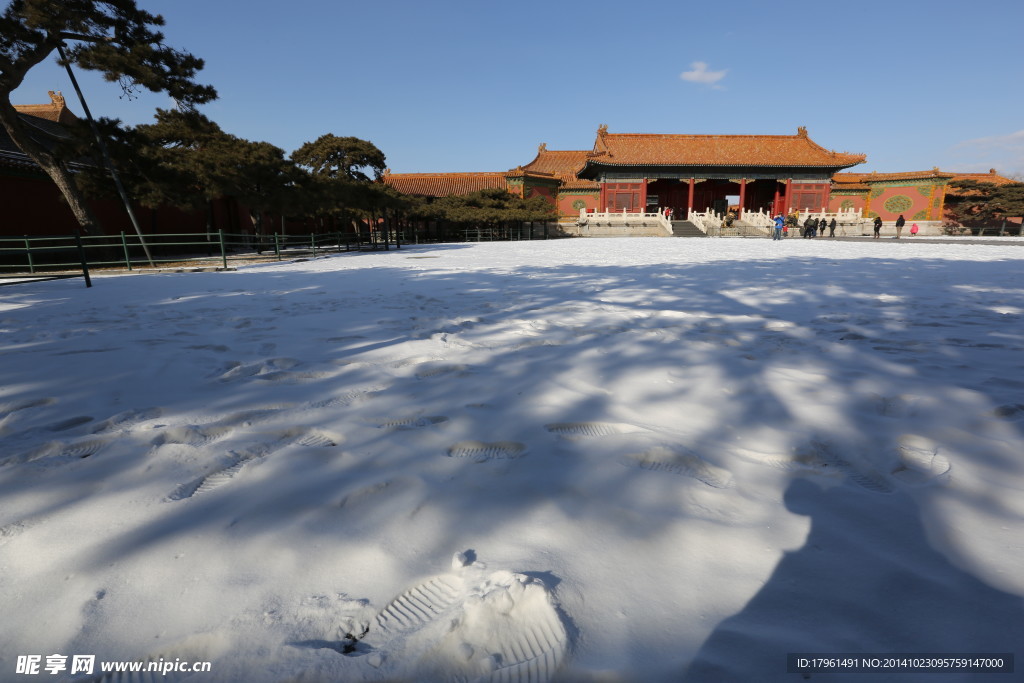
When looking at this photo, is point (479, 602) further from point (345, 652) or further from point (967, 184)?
point (967, 184)

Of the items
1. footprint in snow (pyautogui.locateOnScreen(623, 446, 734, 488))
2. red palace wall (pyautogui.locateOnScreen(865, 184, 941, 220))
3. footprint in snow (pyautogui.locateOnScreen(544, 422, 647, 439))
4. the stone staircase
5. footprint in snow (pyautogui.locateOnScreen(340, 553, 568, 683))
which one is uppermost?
red palace wall (pyautogui.locateOnScreen(865, 184, 941, 220))

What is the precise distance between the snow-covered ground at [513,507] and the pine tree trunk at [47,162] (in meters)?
10.4

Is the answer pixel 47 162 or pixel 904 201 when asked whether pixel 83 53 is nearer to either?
pixel 47 162

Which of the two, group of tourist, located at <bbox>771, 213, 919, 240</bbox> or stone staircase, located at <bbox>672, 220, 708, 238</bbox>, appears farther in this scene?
stone staircase, located at <bbox>672, 220, 708, 238</bbox>

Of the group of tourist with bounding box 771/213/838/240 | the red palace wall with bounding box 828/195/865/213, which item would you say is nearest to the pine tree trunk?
the group of tourist with bounding box 771/213/838/240

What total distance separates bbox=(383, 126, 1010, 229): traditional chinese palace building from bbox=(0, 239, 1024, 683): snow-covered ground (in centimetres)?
2617

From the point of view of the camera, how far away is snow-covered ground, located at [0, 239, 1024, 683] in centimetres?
87

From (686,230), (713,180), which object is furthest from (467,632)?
(713,180)

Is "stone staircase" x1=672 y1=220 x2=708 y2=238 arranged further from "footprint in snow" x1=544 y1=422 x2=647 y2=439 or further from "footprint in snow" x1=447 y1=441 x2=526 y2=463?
"footprint in snow" x1=447 y1=441 x2=526 y2=463

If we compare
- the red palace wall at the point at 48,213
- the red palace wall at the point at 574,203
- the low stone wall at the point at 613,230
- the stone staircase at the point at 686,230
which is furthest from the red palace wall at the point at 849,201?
the red palace wall at the point at 48,213

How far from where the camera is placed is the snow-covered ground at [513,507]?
2.84ft

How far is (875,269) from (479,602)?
900 cm

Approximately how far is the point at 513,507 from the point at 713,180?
104 ft

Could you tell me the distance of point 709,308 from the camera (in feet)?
13.6
